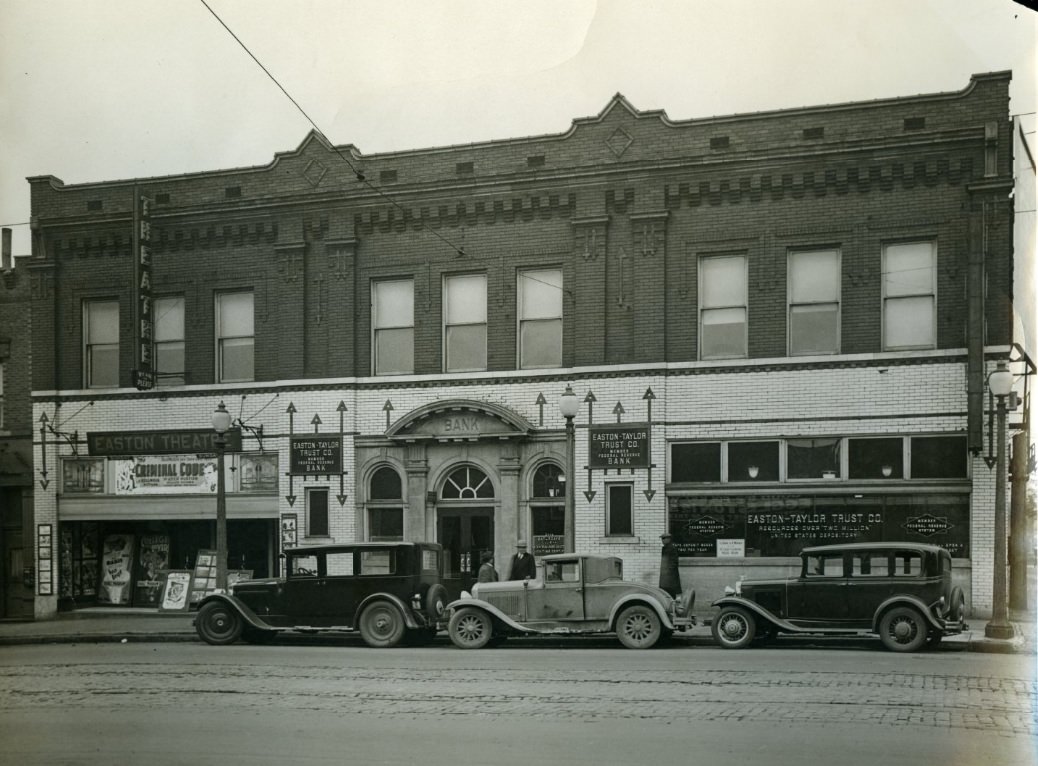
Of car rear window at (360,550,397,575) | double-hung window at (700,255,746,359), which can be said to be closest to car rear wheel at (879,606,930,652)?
double-hung window at (700,255,746,359)

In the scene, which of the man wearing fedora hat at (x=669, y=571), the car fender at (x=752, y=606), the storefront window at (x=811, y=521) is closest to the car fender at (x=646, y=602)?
the man wearing fedora hat at (x=669, y=571)

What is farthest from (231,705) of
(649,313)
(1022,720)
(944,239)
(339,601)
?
(944,239)

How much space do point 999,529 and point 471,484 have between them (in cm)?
424

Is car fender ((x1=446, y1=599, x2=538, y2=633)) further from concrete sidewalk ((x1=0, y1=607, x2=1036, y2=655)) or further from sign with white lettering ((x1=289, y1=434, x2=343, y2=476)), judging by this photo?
sign with white lettering ((x1=289, y1=434, x2=343, y2=476))

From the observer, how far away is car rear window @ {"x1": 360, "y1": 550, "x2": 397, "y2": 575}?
9039 millimetres

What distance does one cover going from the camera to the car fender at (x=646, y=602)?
377 inches

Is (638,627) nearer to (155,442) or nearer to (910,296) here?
(910,296)

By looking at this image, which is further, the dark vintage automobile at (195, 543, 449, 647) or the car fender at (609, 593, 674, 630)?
the car fender at (609, 593, 674, 630)

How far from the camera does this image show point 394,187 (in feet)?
30.2

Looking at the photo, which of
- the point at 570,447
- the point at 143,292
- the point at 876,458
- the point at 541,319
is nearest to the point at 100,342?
the point at 143,292

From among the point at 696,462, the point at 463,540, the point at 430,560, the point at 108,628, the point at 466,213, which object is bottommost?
the point at 108,628

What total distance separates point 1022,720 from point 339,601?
5561mm

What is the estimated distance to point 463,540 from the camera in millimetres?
9273

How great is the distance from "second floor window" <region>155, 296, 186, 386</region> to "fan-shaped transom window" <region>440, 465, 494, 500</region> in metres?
2.66
